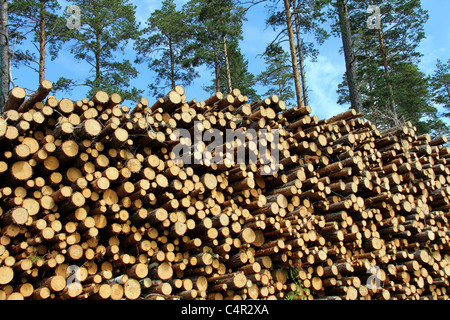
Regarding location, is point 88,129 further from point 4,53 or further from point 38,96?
point 4,53

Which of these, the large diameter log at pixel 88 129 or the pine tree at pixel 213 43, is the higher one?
the pine tree at pixel 213 43

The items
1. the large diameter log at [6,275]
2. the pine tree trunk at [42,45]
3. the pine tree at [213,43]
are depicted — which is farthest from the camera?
the pine tree at [213,43]

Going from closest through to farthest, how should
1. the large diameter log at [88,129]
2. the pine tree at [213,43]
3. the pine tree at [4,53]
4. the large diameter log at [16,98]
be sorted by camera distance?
the large diameter log at [88,129] < the large diameter log at [16,98] < the pine tree at [4,53] < the pine tree at [213,43]

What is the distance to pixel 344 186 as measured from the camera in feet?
18.1

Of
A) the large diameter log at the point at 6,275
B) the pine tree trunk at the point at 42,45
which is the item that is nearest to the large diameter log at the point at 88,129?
the large diameter log at the point at 6,275

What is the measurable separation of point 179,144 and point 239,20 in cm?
1519

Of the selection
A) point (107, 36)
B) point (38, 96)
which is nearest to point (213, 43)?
point (107, 36)

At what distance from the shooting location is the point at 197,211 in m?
4.47

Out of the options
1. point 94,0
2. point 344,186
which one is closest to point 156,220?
point 344,186

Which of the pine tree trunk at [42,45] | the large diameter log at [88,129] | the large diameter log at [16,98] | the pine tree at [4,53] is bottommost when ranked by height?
the large diameter log at [88,129]

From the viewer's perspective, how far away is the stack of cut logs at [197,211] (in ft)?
12.2

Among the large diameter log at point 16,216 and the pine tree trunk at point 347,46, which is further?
the pine tree trunk at point 347,46

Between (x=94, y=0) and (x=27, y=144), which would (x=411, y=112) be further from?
(x=27, y=144)

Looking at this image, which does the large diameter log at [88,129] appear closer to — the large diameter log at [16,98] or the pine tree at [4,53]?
the large diameter log at [16,98]
